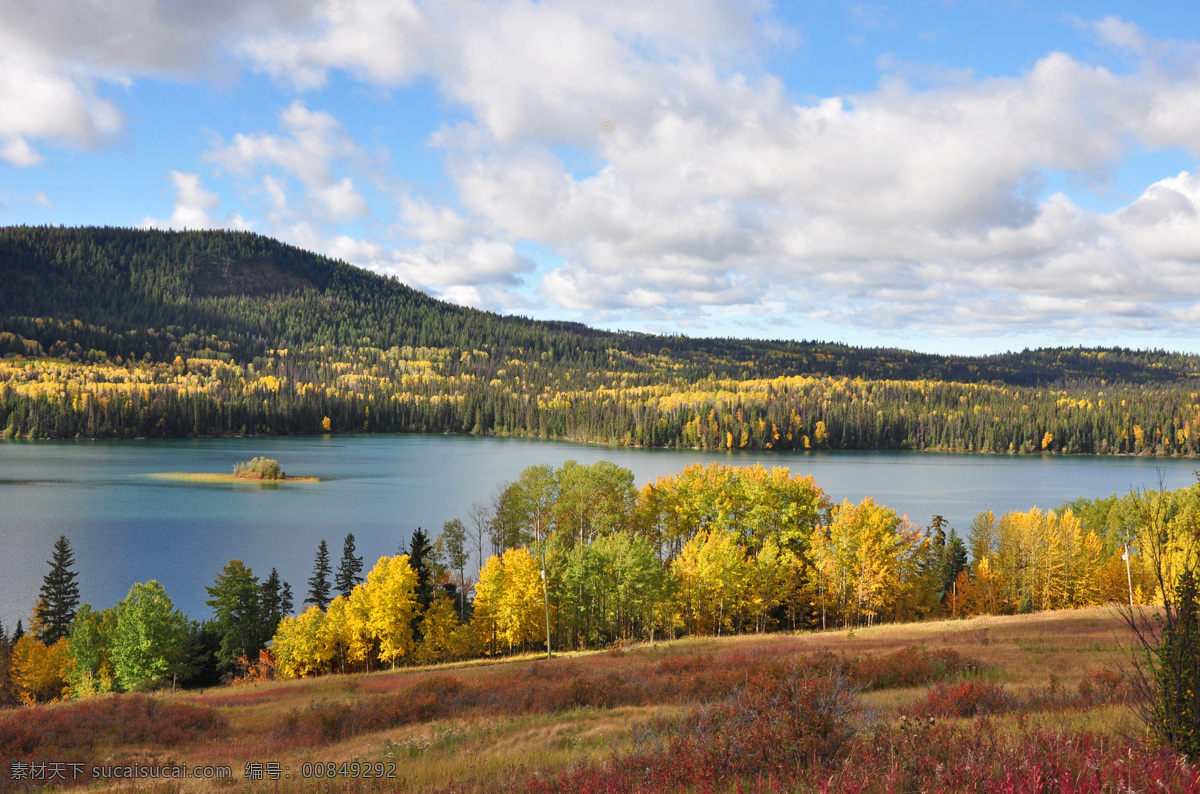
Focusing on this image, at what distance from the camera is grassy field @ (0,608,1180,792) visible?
771cm

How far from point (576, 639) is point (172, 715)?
30466mm

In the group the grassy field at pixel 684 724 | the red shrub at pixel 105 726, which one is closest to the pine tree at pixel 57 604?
the grassy field at pixel 684 724

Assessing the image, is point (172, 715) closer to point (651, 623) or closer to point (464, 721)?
point (464, 721)

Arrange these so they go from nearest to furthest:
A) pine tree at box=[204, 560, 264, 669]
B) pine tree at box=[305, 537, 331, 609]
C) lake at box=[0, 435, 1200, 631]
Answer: pine tree at box=[204, 560, 264, 669]
pine tree at box=[305, 537, 331, 609]
lake at box=[0, 435, 1200, 631]

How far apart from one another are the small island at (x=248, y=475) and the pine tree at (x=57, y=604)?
5852 cm

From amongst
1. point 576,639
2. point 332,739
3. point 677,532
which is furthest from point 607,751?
point 677,532

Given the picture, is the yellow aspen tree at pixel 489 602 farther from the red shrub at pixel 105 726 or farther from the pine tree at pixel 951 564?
the pine tree at pixel 951 564

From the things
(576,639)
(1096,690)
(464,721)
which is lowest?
(576,639)

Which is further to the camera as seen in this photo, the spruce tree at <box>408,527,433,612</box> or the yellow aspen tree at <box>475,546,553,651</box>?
the spruce tree at <box>408,527,433,612</box>

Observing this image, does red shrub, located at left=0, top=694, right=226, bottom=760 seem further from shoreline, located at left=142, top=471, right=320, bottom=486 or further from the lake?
shoreline, located at left=142, top=471, right=320, bottom=486

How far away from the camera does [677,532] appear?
55.4 meters

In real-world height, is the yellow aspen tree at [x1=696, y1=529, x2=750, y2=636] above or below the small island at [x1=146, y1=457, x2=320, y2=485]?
above

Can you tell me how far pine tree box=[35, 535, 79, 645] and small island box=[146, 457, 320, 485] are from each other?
58515mm

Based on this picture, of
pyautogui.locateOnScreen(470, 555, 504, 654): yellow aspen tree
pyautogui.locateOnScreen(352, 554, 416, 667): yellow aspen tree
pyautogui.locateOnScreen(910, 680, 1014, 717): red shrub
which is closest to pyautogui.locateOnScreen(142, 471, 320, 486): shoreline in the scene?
pyautogui.locateOnScreen(352, 554, 416, 667): yellow aspen tree
